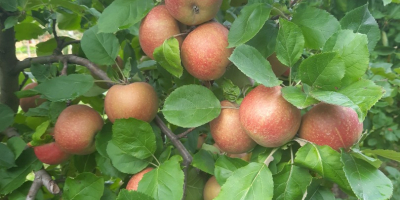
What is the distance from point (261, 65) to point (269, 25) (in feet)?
0.41

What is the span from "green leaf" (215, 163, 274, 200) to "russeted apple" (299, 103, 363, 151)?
0.30 ft

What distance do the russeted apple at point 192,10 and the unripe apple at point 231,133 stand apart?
0.53 feet

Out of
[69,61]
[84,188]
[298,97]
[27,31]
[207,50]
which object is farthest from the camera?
[27,31]

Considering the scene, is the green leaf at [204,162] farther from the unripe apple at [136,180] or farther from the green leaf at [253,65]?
the green leaf at [253,65]

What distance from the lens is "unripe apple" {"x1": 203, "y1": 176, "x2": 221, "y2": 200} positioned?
0.65 m

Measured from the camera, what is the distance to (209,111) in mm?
605

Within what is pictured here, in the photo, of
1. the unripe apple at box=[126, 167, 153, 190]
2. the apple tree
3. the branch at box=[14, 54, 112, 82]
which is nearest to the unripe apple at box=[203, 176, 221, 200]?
the apple tree

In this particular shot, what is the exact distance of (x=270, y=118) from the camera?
1.72 ft

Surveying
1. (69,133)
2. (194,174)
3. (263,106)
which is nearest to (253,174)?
(263,106)

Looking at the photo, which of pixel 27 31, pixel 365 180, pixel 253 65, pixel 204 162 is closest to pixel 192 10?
pixel 253 65

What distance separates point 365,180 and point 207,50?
30cm

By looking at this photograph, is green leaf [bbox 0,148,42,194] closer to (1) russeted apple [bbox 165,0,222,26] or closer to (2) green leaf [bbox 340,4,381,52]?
(1) russeted apple [bbox 165,0,222,26]

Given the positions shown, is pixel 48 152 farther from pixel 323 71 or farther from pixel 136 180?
pixel 323 71

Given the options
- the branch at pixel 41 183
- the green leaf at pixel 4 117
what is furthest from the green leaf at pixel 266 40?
the green leaf at pixel 4 117
